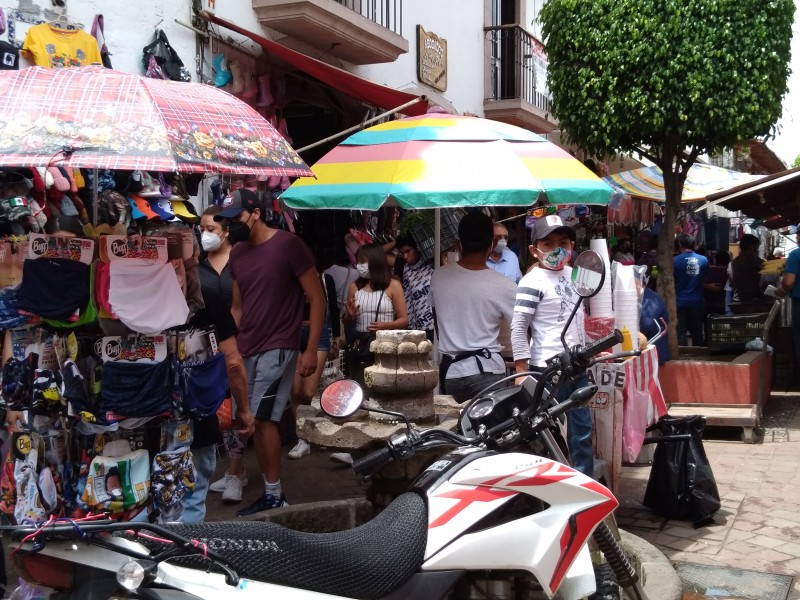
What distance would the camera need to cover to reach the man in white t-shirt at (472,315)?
4.98m

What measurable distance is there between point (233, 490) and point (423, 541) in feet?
12.4

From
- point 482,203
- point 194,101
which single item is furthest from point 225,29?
point 194,101

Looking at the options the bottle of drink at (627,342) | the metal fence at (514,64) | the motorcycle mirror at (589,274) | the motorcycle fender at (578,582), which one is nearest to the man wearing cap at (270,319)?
the bottle of drink at (627,342)

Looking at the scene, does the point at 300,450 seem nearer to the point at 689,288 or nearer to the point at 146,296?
the point at 146,296

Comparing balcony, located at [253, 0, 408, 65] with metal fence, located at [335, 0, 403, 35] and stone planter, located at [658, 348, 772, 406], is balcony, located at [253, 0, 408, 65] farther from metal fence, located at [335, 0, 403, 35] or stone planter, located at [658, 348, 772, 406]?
stone planter, located at [658, 348, 772, 406]

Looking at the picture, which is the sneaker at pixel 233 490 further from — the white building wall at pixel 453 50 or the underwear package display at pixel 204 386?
the white building wall at pixel 453 50

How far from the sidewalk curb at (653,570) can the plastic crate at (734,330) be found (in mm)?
5837

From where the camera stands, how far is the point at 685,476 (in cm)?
552

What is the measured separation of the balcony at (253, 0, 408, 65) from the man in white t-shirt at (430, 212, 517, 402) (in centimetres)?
474

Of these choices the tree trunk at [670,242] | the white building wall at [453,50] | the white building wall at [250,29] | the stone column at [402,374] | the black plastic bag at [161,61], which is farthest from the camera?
the white building wall at [453,50]

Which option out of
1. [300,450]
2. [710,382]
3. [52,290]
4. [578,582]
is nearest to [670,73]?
[710,382]

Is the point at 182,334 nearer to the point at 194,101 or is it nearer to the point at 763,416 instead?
the point at 194,101

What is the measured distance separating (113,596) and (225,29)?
7.36 m

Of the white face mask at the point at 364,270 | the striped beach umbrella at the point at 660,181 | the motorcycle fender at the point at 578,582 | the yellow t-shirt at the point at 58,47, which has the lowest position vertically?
the motorcycle fender at the point at 578,582
